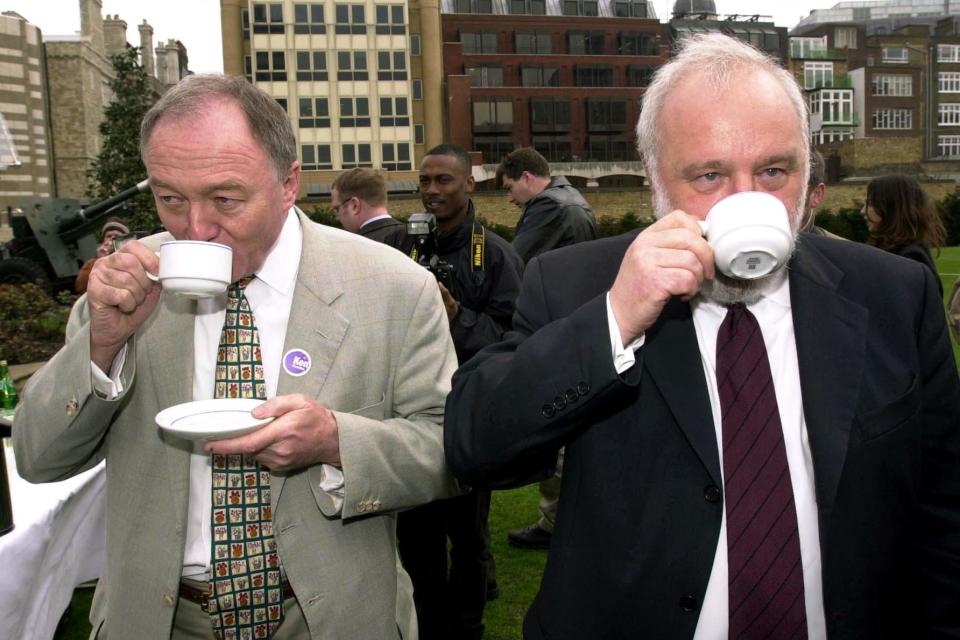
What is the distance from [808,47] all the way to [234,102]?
78888 millimetres

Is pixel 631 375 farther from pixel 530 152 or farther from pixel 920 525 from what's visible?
pixel 530 152

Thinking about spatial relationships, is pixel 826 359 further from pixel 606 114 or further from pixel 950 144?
pixel 950 144

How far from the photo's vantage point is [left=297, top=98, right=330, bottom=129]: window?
54750 millimetres

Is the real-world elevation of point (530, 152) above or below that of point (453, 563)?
above

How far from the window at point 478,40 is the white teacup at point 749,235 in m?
59.0

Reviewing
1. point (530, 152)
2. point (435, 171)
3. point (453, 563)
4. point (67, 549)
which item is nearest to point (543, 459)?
point (67, 549)

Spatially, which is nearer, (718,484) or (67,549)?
(718,484)

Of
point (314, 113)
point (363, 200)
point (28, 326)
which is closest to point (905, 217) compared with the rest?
point (363, 200)

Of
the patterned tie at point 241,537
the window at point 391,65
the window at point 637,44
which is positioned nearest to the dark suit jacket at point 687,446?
the patterned tie at point 241,537

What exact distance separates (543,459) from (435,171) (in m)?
3.18

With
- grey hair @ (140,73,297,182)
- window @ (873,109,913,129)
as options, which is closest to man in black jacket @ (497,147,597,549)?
grey hair @ (140,73,297,182)

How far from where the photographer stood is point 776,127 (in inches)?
62.9

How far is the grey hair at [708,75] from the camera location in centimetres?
165

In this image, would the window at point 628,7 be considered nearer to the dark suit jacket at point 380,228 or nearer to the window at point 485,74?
the window at point 485,74
